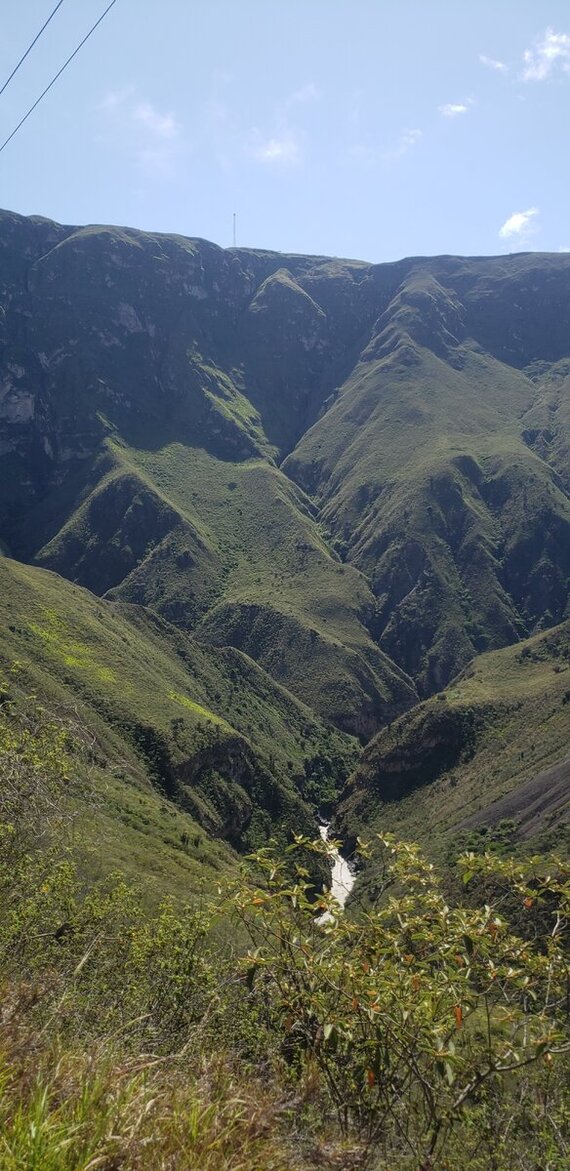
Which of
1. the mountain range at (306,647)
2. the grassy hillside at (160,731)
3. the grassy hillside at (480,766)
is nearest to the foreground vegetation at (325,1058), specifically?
the mountain range at (306,647)

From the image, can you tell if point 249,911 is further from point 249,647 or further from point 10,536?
point 10,536

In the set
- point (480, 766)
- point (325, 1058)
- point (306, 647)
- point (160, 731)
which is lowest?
point (306, 647)

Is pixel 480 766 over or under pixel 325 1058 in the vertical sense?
under

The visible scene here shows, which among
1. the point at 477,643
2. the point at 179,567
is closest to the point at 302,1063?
the point at 477,643

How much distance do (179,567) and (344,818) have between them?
94.4m

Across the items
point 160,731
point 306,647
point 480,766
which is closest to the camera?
point 160,731

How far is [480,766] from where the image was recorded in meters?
85.1

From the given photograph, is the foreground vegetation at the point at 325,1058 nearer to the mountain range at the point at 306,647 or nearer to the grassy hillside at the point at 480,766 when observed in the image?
the mountain range at the point at 306,647

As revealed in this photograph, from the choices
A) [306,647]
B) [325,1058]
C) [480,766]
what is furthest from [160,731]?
[325,1058]

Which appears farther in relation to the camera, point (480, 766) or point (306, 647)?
point (306, 647)

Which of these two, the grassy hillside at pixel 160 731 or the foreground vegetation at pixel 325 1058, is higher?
the foreground vegetation at pixel 325 1058

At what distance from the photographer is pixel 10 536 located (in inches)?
7854

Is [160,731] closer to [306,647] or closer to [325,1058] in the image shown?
Result: [306,647]

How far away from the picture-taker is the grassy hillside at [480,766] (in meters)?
65.9
